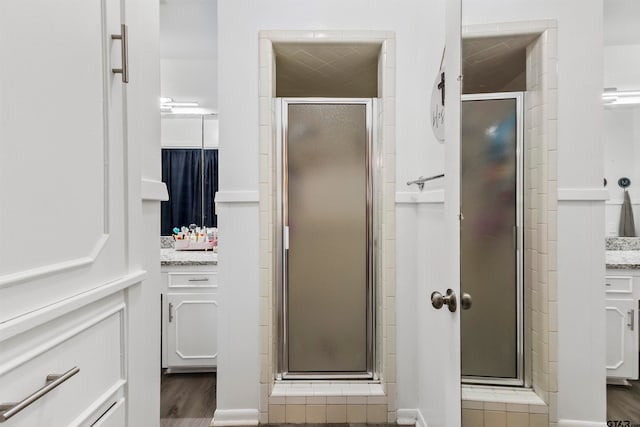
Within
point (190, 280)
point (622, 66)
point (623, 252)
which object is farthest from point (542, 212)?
point (190, 280)

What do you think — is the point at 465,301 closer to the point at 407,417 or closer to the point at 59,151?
the point at 59,151

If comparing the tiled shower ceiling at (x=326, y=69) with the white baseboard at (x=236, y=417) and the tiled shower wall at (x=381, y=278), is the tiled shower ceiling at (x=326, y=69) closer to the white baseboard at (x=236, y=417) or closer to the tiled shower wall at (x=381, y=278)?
the tiled shower wall at (x=381, y=278)

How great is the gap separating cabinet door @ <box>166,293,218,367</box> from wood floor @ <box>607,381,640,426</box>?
99.8 inches

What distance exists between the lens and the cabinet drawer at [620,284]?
2.07 ft

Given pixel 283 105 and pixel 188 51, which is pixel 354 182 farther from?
pixel 188 51

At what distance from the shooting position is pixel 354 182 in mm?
2590

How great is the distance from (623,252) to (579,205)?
12 cm

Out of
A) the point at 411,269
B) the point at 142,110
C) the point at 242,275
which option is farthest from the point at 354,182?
the point at 142,110

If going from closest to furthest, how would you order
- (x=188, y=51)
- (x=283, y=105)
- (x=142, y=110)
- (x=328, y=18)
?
(x=142, y=110)
(x=328, y=18)
(x=283, y=105)
(x=188, y=51)

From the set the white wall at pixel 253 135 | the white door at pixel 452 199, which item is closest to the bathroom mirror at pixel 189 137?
the white wall at pixel 253 135

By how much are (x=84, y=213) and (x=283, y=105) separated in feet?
6.05

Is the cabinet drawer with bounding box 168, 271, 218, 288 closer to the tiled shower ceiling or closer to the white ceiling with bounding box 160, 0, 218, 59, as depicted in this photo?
the tiled shower ceiling

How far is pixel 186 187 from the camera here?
3.39 meters

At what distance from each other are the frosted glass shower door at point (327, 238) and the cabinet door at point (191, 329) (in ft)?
2.00
